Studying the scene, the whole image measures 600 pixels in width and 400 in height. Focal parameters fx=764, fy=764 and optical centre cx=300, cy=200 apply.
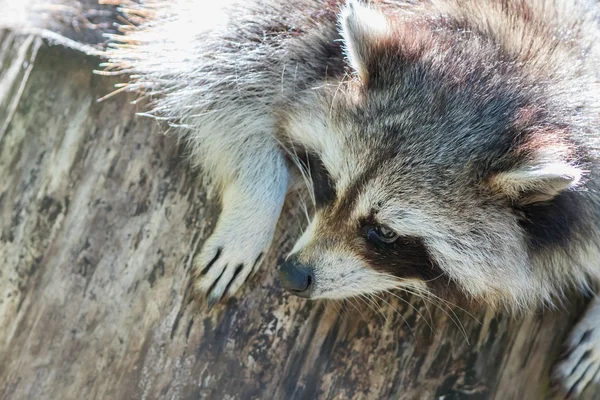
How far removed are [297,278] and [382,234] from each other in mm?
296

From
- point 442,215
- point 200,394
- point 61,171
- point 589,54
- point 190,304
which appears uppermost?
point 589,54

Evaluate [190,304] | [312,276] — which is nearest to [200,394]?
[190,304]

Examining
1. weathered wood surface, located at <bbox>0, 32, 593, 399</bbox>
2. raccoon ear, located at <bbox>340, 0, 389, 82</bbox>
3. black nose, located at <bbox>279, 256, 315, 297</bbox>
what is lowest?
weathered wood surface, located at <bbox>0, 32, 593, 399</bbox>

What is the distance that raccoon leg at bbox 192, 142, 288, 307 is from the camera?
2543 mm

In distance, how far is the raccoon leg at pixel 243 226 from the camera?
100 inches

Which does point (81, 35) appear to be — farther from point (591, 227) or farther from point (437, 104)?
point (591, 227)

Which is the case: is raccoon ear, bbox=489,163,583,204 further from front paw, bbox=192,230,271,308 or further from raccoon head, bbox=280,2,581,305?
front paw, bbox=192,230,271,308

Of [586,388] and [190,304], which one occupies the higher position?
[586,388]

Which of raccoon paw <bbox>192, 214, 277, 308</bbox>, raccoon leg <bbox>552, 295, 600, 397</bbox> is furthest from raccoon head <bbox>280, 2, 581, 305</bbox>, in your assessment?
raccoon leg <bbox>552, 295, 600, 397</bbox>

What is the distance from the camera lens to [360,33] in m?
2.27

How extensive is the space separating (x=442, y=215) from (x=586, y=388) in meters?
1.05

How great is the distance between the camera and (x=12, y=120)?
8.64 feet

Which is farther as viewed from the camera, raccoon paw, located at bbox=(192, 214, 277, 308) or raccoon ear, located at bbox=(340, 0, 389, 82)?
raccoon paw, located at bbox=(192, 214, 277, 308)

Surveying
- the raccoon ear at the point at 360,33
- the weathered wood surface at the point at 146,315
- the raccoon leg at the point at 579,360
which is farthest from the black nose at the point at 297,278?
the raccoon leg at the point at 579,360
